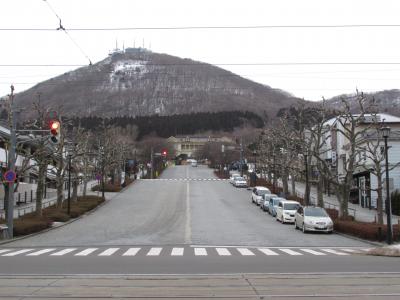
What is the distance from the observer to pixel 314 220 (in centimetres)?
3341

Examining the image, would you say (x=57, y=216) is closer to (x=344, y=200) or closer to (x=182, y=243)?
(x=182, y=243)

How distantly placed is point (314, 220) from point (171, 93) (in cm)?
13750

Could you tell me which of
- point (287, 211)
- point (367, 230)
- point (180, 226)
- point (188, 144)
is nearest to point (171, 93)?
point (188, 144)

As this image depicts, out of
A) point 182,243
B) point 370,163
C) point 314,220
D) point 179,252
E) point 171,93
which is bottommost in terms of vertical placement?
point 182,243

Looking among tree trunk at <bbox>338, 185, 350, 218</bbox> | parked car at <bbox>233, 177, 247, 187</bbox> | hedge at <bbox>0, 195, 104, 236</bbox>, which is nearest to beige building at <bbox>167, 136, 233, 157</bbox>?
parked car at <bbox>233, 177, 247, 187</bbox>

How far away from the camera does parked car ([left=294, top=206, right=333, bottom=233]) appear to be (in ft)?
109

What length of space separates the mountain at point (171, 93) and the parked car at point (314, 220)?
44.4 meters

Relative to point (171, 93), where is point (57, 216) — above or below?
below

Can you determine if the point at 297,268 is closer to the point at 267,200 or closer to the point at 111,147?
the point at 267,200

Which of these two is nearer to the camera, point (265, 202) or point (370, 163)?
point (265, 202)

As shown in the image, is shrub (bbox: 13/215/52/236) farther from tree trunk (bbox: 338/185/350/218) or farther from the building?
the building

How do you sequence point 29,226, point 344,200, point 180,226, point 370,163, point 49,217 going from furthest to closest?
point 370,163 → point 49,217 → point 180,226 → point 344,200 → point 29,226

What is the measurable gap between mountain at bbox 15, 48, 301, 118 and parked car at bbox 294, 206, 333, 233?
4445 cm

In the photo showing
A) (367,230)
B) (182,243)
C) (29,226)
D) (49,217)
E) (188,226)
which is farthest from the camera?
(49,217)
